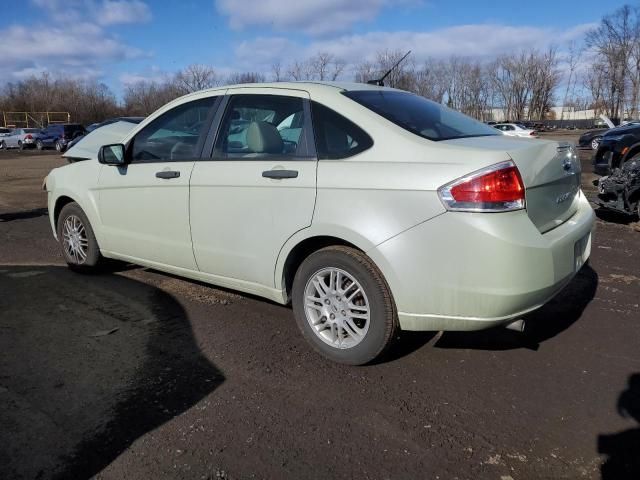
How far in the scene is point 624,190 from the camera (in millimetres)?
7398

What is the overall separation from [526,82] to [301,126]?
286 feet

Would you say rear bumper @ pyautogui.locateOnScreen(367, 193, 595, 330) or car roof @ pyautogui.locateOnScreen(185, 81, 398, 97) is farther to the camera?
car roof @ pyautogui.locateOnScreen(185, 81, 398, 97)

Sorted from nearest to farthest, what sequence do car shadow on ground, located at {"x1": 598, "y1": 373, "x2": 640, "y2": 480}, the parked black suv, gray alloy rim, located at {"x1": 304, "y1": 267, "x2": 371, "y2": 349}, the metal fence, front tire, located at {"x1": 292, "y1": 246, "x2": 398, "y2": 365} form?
car shadow on ground, located at {"x1": 598, "y1": 373, "x2": 640, "y2": 480} < front tire, located at {"x1": 292, "y1": 246, "x2": 398, "y2": 365} < gray alloy rim, located at {"x1": 304, "y1": 267, "x2": 371, "y2": 349} < the parked black suv < the metal fence

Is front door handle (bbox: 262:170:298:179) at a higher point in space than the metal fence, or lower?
lower

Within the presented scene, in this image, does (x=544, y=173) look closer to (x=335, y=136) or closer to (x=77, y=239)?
(x=335, y=136)

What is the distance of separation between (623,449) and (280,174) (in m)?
2.37

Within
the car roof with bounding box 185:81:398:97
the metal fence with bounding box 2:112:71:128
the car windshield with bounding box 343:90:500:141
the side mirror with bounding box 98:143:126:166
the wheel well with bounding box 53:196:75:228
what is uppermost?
the metal fence with bounding box 2:112:71:128

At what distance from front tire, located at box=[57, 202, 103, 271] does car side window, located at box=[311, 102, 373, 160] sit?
2794mm

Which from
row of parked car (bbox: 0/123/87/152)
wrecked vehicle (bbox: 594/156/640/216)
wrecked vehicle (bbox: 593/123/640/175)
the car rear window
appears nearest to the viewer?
wrecked vehicle (bbox: 594/156/640/216)

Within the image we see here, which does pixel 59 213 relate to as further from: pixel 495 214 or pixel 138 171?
pixel 495 214

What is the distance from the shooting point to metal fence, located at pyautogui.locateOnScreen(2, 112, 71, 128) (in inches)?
2375

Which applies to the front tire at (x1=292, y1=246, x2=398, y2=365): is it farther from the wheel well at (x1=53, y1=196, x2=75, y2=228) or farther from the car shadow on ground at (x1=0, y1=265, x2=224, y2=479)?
the wheel well at (x1=53, y1=196, x2=75, y2=228)

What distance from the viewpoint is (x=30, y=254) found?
251 inches

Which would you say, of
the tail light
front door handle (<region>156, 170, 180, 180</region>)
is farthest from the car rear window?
the tail light
